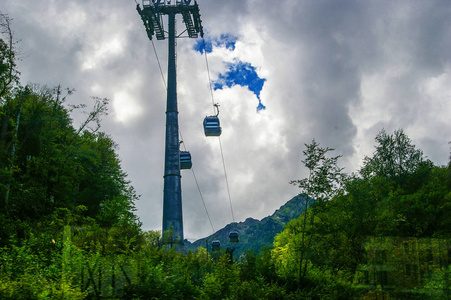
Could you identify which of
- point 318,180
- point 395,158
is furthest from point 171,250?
point 395,158

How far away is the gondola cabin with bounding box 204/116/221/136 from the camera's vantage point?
24.4m

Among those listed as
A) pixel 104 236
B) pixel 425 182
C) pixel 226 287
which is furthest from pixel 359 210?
pixel 425 182

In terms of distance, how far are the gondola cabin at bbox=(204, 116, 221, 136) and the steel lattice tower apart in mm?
3817

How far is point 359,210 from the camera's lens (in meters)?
17.0

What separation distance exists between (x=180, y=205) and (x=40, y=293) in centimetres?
1106

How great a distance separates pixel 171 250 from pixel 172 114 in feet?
31.4

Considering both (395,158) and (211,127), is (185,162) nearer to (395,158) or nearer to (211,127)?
(211,127)

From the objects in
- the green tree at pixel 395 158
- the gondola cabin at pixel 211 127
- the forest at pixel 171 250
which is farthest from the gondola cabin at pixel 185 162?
the green tree at pixel 395 158

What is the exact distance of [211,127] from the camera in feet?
80.1

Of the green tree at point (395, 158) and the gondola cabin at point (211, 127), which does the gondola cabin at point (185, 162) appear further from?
the green tree at point (395, 158)

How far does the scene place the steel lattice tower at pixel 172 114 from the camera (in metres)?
18.1

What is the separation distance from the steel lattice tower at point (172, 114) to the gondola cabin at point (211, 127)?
3.82m

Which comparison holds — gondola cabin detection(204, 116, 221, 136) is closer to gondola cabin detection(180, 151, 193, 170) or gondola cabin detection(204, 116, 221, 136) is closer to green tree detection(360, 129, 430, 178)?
gondola cabin detection(180, 151, 193, 170)

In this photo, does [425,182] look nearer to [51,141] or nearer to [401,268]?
[401,268]
